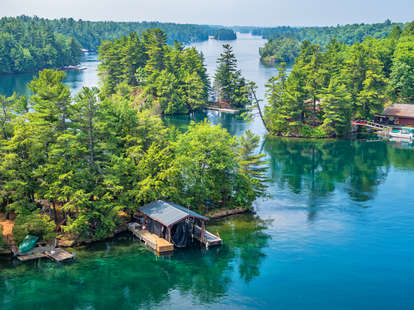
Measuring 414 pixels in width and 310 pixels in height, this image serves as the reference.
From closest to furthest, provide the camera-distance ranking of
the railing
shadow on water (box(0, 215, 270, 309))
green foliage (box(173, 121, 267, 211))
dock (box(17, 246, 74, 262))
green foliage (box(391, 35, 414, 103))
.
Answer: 1. shadow on water (box(0, 215, 270, 309))
2. dock (box(17, 246, 74, 262))
3. green foliage (box(173, 121, 267, 211))
4. the railing
5. green foliage (box(391, 35, 414, 103))

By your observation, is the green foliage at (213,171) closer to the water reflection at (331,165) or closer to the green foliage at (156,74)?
the water reflection at (331,165)

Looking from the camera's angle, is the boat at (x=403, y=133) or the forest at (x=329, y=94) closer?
the forest at (x=329, y=94)

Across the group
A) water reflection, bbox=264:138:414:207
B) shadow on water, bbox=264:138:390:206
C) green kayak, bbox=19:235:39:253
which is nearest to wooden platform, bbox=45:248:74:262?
green kayak, bbox=19:235:39:253

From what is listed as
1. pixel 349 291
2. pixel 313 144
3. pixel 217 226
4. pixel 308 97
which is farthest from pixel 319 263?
pixel 308 97

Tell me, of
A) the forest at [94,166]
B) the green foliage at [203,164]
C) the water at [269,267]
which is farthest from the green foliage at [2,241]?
the green foliage at [203,164]

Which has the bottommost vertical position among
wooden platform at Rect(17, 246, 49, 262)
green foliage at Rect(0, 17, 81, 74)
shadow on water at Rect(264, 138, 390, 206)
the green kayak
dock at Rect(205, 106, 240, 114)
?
wooden platform at Rect(17, 246, 49, 262)

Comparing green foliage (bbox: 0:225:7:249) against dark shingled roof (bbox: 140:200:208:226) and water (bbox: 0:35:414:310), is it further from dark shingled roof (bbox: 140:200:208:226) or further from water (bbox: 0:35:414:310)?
dark shingled roof (bbox: 140:200:208:226)
